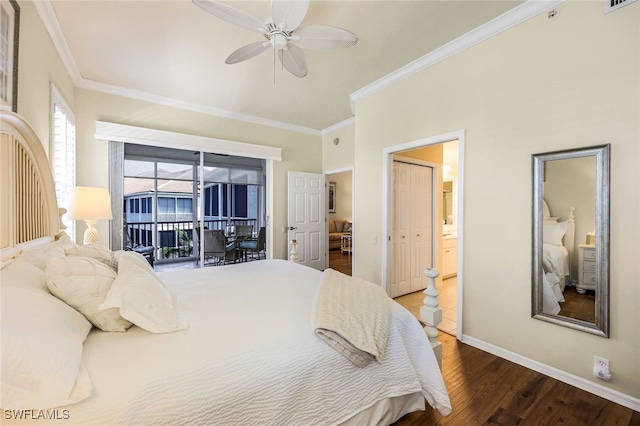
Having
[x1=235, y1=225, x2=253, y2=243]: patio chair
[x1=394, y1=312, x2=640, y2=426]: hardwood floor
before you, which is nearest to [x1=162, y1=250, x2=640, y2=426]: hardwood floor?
[x1=394, y1=312, x2=640, y2=426]: hardwood floor

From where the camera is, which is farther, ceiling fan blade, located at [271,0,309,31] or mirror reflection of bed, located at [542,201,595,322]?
mirror reflection of bed, located at [542,201,595,322]

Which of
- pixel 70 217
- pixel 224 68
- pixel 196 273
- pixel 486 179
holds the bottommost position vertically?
pixel 196 273

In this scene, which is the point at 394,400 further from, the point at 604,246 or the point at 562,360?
the point at 604,246

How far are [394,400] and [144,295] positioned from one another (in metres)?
1.42

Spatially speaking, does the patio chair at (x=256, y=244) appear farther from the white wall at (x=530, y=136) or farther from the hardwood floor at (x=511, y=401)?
the hardwood floor at (x=511, y=401)

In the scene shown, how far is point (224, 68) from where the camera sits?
3.04m

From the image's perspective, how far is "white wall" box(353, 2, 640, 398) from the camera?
68.0 inches

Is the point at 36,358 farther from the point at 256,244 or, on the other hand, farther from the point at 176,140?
the point at 256,244

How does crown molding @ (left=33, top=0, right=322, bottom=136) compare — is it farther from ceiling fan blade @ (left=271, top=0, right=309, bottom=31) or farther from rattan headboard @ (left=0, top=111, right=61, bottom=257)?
ceiling fan blade @ (left=271, top=0, right=309, bottom=31)

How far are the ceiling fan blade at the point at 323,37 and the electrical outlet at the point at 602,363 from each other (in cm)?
280

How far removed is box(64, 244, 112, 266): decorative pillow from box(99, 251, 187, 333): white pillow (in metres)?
0.46

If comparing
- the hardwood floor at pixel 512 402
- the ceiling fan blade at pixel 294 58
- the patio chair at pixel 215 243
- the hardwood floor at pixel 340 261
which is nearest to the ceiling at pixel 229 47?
the ceiling fan blade at pixel 294 58

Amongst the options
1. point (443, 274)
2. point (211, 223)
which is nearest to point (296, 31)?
point (443, 274)

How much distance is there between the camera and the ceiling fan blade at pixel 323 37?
1902 millimetres
